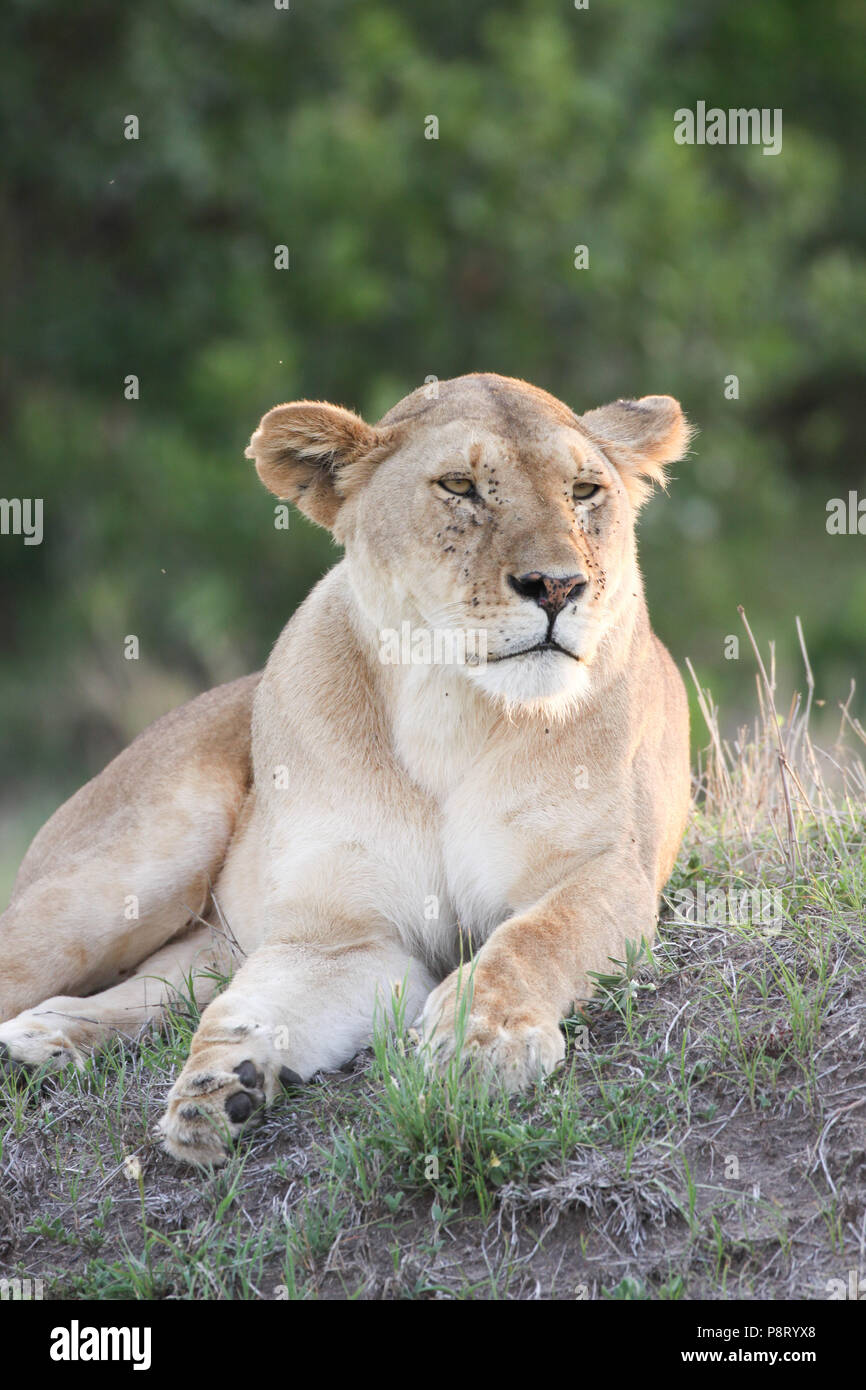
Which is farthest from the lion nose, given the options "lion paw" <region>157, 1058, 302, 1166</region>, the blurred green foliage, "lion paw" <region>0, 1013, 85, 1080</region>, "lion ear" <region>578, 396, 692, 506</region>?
the blurred green foliage

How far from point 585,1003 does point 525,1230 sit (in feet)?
1.97

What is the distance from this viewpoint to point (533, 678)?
3.35 m

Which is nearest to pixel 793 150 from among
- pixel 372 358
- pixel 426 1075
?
pixel 372 358

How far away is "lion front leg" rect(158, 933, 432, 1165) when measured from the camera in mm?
3168

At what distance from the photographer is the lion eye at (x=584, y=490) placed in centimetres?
358

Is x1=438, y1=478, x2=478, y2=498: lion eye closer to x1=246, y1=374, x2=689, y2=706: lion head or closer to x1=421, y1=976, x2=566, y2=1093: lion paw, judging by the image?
x1=246, y1=374, x2=689, y2=706: lion head

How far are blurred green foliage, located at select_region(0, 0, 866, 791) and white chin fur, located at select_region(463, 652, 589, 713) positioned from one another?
739 cm

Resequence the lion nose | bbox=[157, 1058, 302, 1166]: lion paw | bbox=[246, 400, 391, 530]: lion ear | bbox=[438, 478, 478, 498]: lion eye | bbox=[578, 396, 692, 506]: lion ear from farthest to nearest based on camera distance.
A: bbox=[578, 396, 692, 506]: lion ear < bbox=[246, 400, 391, 530]: lion ear < bbox=[438, 478, 478, 498]: lion eye < the lion nose < bbox=[157, 1058, 302, 1166]: lion paw

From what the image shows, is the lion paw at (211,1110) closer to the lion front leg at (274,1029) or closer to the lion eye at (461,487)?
the lion front leg at (274,1029)

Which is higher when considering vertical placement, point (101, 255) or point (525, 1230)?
point (101, 255)

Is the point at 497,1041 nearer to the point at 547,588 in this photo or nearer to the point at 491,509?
the point at 547,588

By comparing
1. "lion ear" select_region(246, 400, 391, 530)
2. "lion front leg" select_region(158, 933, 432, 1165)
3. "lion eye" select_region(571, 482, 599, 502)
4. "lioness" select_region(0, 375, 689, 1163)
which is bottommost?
"lion front leg" select_region(158, 933, 432, 1165)
